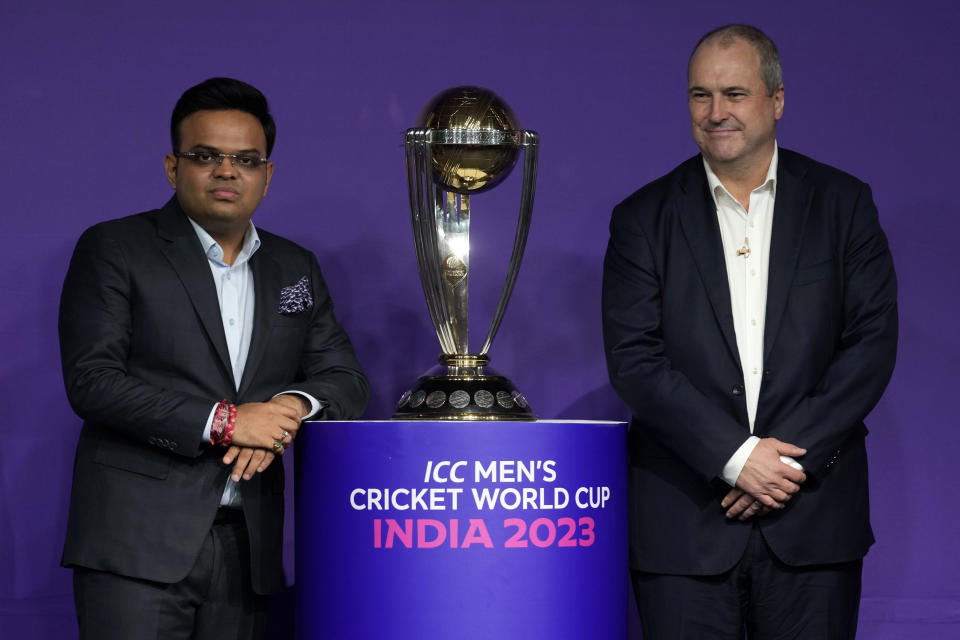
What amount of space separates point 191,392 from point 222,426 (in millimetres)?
136

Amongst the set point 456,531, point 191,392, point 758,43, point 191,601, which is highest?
point 758,43

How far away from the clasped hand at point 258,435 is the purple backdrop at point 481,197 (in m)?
0.98

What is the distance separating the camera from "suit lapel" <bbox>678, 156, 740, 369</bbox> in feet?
7.36

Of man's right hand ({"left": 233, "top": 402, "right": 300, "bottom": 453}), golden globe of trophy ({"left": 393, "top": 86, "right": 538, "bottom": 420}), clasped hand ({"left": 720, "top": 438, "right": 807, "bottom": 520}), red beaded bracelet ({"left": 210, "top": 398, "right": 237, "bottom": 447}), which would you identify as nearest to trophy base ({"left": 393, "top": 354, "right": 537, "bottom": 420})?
golden globe of trophy ({"left": 393, "top": 86, "right": 538, "bottom": 420})

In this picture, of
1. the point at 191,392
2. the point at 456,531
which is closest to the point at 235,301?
the point at 191,392

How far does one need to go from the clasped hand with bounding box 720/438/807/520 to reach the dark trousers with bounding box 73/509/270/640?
0.95 metres

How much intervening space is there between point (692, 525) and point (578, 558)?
0.22 m

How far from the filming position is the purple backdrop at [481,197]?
313cm

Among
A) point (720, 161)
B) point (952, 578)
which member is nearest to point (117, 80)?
point (720, 161)

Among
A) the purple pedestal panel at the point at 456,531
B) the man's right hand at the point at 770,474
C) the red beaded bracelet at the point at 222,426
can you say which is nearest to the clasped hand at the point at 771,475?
the man's right hand at the point at 770,474

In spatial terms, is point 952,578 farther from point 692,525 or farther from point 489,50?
point 489,50

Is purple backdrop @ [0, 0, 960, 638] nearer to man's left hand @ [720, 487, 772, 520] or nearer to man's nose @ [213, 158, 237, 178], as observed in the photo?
man's nose @ [213, 158, 237, 178]

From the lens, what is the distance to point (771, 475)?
2.13 meters

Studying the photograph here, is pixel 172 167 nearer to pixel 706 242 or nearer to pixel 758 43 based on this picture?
pixel 706 242
